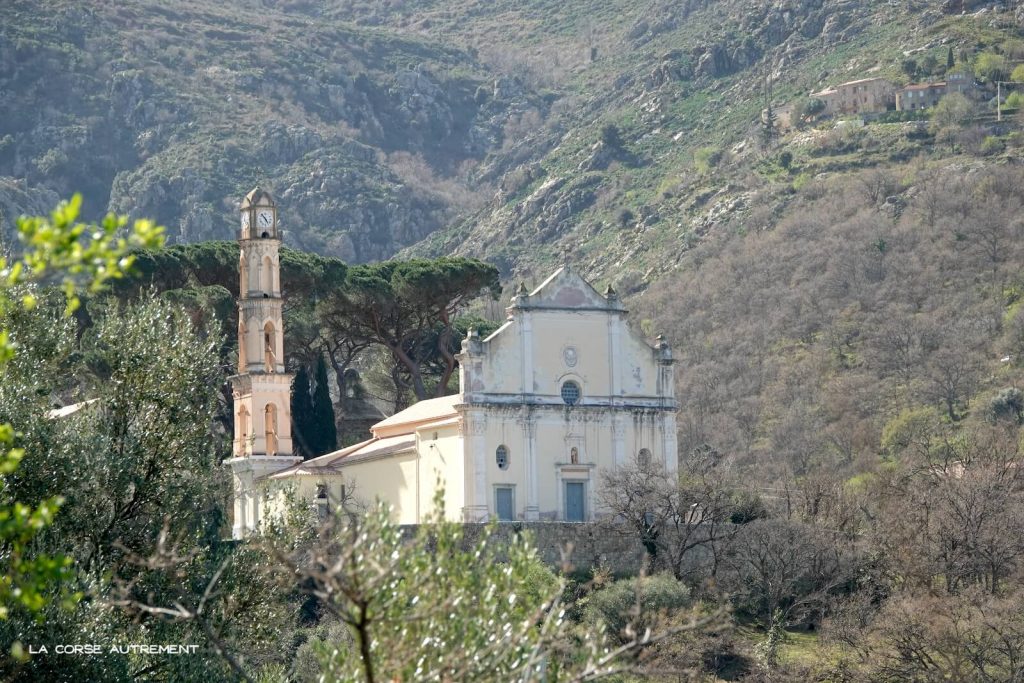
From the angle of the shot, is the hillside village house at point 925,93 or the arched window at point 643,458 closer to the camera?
the arched window at point 643,458

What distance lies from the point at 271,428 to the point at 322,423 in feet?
24.4

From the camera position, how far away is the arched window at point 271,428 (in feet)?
202

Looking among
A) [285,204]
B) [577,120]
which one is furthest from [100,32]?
[577,120]

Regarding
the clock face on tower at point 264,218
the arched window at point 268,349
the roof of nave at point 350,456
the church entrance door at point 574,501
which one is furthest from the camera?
the clock face on tower at point 264,218

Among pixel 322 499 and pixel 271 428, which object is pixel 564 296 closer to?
pixel 322 499

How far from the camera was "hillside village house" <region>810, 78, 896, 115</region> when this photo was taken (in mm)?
124875

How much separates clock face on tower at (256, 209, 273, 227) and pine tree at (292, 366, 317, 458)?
7885 millimetres

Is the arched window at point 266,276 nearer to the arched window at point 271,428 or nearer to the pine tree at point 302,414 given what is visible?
the arched window at point 271,428

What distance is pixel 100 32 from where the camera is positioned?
164 m

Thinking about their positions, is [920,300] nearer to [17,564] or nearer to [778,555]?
[778,555]

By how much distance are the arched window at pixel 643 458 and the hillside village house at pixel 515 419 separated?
7cm

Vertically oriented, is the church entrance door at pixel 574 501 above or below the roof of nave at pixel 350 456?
below

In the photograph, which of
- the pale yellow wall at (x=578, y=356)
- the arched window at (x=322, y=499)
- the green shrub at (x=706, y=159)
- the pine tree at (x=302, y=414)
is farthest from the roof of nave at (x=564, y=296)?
the green shrub at (x=706, y=159)

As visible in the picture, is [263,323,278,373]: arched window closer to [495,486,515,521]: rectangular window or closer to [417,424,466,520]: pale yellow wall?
[417,424,466,520]: pale yellow wall
